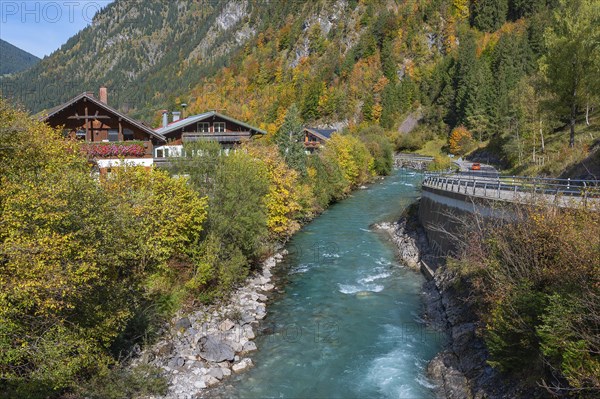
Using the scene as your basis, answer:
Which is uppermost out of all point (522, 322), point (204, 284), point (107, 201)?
point (107, 201)

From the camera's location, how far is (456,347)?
18.0 metres

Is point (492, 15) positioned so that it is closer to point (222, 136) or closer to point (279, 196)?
point (222, 136)

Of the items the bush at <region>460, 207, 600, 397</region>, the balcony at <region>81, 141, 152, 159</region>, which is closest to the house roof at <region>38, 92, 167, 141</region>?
the balcony at <region>81, 141, 152, 159</region>

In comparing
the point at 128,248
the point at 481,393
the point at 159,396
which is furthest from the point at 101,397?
the point at 481,393

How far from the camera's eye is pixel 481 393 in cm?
1446

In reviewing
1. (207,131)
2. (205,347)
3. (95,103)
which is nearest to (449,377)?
(205,347)

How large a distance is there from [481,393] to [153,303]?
590 inches

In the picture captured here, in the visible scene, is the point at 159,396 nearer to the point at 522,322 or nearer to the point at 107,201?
the point at 107,201

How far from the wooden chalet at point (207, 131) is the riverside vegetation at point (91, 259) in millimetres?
18765

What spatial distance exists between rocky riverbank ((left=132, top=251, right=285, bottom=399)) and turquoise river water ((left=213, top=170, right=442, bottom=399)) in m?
0.68

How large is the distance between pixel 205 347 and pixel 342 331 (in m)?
6.78

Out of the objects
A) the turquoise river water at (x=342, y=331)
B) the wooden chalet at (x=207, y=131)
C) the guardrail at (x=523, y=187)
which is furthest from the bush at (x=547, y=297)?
the wooden chalet at (x=207, y=131)

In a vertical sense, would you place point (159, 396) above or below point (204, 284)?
below

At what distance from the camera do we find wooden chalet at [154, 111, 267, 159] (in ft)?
144
